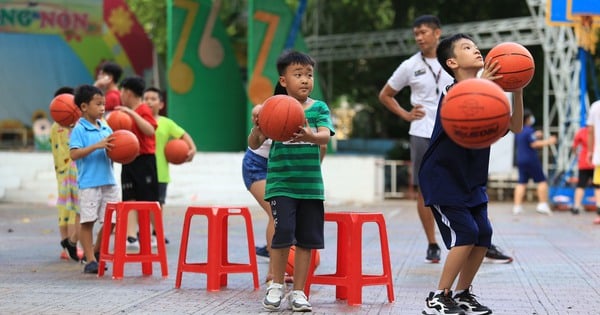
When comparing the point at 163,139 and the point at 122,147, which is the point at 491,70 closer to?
the point at 122,147

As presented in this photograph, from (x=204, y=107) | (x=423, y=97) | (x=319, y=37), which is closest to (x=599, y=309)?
(x=423, y=97)

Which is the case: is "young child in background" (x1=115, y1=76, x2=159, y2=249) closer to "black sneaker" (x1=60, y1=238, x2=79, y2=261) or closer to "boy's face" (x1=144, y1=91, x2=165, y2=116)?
"boy's face" (x1=144, y1=91, x2=165, y2=116)

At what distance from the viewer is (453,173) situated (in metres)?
6.42

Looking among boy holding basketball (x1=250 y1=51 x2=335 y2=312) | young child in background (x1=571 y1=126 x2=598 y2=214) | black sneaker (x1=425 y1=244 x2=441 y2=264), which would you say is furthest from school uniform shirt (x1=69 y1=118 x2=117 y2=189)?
young child in background (x1=571 y1=126 x2=598 y2=214)

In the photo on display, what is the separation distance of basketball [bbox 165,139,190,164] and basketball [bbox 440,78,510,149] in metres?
5.37

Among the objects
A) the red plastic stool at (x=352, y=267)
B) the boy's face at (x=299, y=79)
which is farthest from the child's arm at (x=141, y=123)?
the boy's face at (x=299, y=79)

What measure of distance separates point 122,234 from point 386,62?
27789 mm

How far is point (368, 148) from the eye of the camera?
125 ft

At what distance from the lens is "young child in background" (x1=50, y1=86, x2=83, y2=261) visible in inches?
392

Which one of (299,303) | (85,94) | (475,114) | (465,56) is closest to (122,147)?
(85,94)

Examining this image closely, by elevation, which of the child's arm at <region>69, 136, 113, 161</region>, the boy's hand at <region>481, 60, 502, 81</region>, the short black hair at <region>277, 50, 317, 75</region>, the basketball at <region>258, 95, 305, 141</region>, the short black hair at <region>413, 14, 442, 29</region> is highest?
the short black hair at <region>413, 14, 442, 29</region>

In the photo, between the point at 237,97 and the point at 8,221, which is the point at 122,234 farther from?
the point at 237,97

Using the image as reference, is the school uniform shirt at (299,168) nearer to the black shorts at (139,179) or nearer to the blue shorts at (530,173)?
the black shorts at (139,179)

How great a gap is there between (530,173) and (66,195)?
36.3 feet
